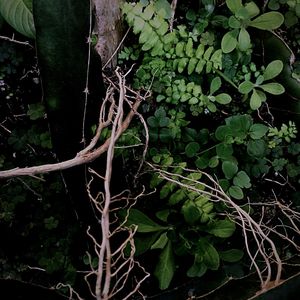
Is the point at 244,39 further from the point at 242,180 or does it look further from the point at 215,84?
the point at 242,180

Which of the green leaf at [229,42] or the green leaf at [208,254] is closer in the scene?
the green leaf at [208,254]

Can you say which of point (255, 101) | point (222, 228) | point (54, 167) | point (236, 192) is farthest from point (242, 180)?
point (54, 167)

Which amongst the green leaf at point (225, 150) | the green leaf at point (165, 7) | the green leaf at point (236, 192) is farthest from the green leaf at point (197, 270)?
the green leaf at point (165, 7)

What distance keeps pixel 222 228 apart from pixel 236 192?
131 millimetres

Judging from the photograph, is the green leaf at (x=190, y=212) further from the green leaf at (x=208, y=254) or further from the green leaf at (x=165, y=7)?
the green leaf at (x=165, y=7)

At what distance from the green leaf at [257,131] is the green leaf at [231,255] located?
39cm

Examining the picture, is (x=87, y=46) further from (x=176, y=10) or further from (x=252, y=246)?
(x=252, y=246)

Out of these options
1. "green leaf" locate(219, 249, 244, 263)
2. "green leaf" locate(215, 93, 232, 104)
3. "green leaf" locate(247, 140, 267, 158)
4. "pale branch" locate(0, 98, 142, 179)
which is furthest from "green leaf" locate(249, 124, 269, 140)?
"pale branch" locate(0, 98, 142, 179)

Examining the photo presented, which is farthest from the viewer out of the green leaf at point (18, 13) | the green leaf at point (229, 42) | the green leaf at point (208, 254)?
the green leaf at point (229, 42)

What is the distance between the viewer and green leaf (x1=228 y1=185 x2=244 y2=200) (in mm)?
1570

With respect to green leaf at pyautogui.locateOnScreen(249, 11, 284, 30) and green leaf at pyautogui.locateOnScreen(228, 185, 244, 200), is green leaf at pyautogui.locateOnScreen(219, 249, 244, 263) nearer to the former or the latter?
green leaf at pyautogui.locateOnScreen(228, 185, 244, 200)

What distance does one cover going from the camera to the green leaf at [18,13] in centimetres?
140

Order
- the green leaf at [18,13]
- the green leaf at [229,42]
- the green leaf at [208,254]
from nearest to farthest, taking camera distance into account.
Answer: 1. the green leaf at [18,13]
2. the green leaf at [208,254]
3. the green leaf at [229,42]

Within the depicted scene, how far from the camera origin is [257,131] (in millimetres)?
1616
